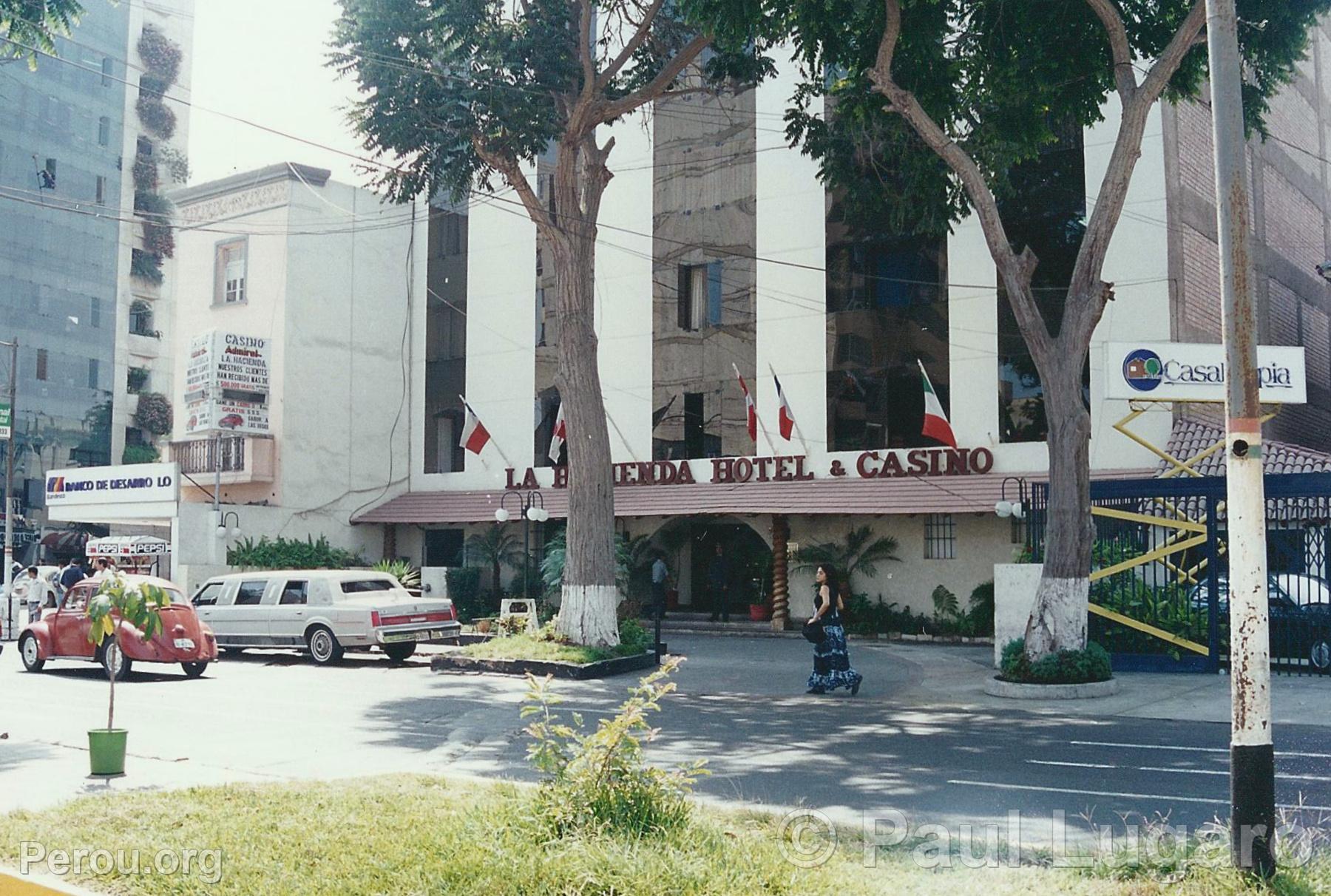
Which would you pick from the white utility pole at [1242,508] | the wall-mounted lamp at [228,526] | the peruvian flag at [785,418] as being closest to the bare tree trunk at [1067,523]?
the white utility pole at [1242,508]

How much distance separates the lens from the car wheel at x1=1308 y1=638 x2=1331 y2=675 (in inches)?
680

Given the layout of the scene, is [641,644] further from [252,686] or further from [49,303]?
[49,303]

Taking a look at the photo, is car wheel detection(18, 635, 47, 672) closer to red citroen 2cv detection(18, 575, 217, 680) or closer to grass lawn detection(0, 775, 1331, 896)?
red citroen 2cv detection(18, 575, 217, 680)

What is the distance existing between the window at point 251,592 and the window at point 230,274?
13.3 metres

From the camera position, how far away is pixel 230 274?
35.1m

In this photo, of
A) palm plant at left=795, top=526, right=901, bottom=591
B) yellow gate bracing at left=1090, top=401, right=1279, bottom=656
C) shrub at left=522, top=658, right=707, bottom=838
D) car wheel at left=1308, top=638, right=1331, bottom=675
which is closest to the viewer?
shrub at left=522, top=658, right=707, bottom=838

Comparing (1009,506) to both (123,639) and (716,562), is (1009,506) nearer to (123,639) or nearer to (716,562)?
(716,562)

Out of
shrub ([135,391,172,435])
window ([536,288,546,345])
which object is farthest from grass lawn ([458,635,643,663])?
shrub ([135,391,172,435])

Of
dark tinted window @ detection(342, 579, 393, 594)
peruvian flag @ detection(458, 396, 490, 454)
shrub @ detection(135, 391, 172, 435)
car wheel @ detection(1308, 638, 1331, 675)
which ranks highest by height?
shrub @ detection(135, 391, 172, 435)

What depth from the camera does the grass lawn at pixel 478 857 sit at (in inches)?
234

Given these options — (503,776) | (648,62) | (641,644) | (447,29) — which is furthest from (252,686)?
(648,62)

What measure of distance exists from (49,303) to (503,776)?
60.2 m

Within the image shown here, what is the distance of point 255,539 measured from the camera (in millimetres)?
32312

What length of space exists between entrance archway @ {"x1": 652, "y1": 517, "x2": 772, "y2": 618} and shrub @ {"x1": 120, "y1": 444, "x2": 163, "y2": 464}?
3814cm
